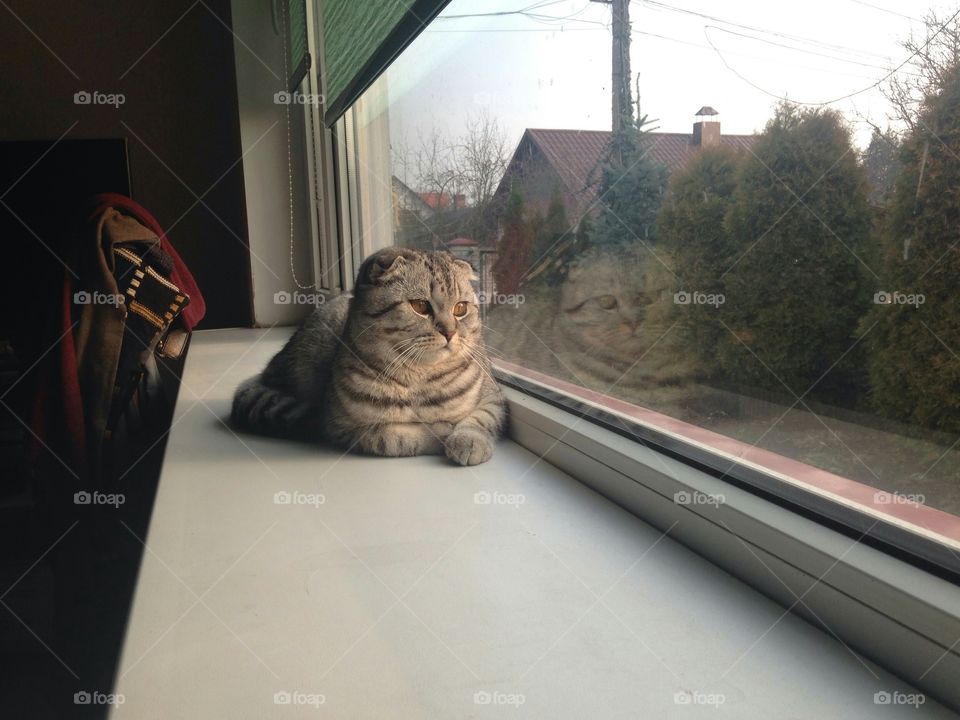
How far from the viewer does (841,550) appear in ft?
1.88

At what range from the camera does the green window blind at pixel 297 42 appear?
248 cm

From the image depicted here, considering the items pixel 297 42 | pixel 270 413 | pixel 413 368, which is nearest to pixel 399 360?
pixel 413 368

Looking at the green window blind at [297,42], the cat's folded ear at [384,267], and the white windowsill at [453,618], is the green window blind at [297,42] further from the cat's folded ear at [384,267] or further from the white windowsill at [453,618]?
the white windowsill at [453,618]

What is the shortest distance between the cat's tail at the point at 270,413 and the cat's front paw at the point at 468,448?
14.1 inches

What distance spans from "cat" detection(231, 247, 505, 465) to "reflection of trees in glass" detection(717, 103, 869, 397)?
537mm

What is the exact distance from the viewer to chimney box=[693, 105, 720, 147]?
2.56 feet

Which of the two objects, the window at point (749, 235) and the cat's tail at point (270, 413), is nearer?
the window at point (749, 235)

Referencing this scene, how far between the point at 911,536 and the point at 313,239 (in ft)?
9.06

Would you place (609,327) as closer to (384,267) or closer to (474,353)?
(474,353)

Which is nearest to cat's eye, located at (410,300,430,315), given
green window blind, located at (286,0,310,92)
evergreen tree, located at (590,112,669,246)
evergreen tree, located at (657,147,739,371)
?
evergreen tree, located at (590,112,669,246)

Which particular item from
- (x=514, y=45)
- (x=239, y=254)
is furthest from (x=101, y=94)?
(x=514, y=45)

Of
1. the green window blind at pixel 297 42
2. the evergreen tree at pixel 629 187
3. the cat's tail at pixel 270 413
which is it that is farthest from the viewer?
the green window blind at pixel 297 42

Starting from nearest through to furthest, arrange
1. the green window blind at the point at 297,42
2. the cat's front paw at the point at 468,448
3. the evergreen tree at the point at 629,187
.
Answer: the evergreen tree at the point at 629,187 < the cat's front paw at the point at 468,448 < the green window blind at the point at 297,42

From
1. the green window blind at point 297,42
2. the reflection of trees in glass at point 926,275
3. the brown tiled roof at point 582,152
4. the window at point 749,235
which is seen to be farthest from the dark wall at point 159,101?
the reflection of trees in glass at point 926,275
